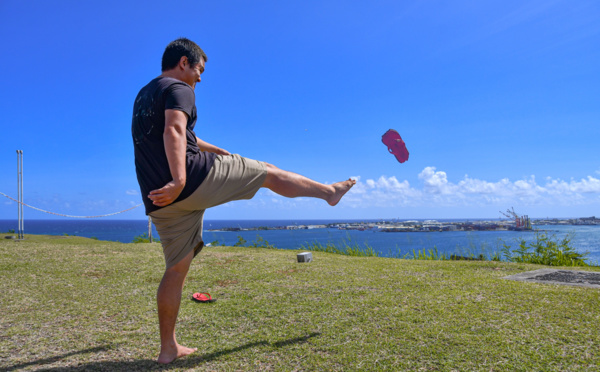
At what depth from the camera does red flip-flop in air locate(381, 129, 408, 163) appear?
383 cm

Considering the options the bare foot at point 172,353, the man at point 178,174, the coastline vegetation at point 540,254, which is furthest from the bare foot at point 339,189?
the coastline vegetation at point 540,254

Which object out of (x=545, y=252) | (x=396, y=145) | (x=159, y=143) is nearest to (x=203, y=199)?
(x=159, y=143)

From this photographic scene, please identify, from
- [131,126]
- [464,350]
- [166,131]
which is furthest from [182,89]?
[464,350]

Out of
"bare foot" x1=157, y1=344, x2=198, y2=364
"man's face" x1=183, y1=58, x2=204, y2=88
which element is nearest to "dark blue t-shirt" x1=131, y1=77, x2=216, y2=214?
"man's face" x1=183, y1=58, x2=204, y2=88

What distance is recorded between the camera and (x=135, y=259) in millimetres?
5391

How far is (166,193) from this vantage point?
6.03 ft

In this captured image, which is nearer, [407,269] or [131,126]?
[131,126]

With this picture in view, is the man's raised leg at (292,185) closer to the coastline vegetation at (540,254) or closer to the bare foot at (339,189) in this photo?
the bare foot at (339,189)

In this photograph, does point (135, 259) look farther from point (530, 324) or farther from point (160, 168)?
point (530, 324)

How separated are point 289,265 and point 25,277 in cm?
287

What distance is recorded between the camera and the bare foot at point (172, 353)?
6.63ft

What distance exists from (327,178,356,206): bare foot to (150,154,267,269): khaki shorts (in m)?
0.49

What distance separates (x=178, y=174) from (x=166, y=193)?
0.35 ft

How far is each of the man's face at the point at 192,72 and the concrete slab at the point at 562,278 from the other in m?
3.61
